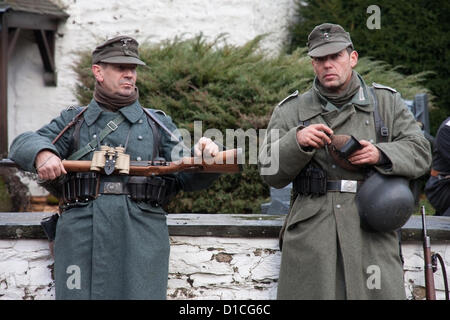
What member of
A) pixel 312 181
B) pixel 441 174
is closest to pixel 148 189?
pixel 312 181

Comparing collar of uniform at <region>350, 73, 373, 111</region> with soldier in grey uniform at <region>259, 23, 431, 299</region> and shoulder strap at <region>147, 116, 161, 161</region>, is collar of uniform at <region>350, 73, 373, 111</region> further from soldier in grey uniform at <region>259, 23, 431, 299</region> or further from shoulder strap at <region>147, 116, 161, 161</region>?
shoulder strap at <region>147, 116, 161, 161</region>

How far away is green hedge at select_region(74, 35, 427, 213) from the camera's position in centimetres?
768

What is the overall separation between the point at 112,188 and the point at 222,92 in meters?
4.13

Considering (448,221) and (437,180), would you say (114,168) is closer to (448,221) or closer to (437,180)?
(448,221)

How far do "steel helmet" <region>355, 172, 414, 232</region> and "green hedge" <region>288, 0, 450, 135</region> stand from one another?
23.6 feet

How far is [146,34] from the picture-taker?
36.9 ft

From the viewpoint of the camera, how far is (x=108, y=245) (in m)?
3.88

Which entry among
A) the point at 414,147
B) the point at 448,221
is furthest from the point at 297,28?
the point at 414,147

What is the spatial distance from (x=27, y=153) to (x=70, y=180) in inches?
11.1

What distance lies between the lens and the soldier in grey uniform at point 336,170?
3.76m

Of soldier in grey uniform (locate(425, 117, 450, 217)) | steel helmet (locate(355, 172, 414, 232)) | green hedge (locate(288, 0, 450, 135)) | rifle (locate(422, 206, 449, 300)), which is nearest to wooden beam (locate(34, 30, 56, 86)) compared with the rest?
green hedge (locate(288, 0, 450, 135))

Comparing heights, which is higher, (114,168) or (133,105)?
(133,105)

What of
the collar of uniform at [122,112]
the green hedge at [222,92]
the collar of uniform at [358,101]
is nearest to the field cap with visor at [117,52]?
the collar of uniform at [122,112]
